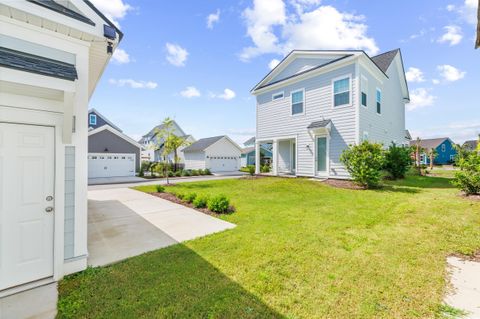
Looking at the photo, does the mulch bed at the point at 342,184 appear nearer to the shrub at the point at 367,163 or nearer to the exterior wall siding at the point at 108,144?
the shrub at the point at 367,163

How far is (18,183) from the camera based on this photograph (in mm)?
2889

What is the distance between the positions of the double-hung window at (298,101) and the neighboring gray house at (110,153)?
16.5 meters

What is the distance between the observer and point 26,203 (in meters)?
2.96

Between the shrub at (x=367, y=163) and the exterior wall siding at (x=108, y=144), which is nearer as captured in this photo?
the shrub at (x=367, y=163)

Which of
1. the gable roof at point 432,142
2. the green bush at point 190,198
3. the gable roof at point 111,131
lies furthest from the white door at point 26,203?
the gable roof at point 432,142

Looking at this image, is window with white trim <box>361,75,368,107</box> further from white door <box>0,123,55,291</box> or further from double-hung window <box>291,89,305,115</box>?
white door <box>0,123,55,291</box>

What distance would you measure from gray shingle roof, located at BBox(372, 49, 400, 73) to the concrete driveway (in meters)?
16.3

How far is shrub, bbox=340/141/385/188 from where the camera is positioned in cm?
937

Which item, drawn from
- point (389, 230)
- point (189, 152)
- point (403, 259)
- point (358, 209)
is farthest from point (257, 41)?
point (189, 152)

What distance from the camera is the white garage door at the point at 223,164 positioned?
27375 millimetres

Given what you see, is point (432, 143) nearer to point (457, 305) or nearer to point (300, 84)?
point (300, 84)

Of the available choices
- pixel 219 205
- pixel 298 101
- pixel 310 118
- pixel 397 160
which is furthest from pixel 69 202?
pixel 397 160

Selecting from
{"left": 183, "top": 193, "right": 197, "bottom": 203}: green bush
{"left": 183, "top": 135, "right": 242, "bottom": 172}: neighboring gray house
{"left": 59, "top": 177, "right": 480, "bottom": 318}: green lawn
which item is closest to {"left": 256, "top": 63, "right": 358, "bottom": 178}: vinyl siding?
{"left": 59, "top": 177, "right": 480, "bottom": 318}: green lawn

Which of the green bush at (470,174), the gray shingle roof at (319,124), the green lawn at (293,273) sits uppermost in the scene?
the gray shingle roof at (319,124)
